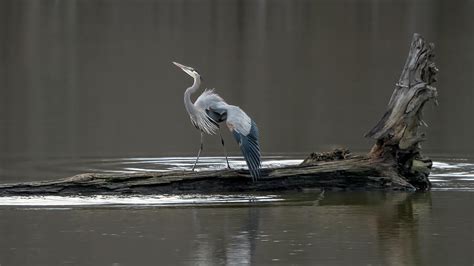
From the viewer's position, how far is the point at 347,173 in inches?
613

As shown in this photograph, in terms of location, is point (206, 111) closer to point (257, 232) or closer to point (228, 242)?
point (257, 232)

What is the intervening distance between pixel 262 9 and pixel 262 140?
4297cm

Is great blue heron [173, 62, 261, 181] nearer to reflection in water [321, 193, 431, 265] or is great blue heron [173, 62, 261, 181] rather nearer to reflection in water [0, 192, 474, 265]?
reflection in water [0, 192, 474, 265]

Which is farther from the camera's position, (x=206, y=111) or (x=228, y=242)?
(x=206, y=111)

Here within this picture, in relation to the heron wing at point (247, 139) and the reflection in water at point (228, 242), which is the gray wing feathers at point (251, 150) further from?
the reflection in water at point (228, 242)

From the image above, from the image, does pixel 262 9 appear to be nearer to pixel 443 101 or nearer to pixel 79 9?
pixel 79 9

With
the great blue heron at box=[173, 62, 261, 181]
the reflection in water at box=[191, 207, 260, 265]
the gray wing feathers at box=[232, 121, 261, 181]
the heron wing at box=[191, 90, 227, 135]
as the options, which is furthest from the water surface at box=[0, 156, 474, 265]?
the heron wing at box=[191, 90, 227, 135]

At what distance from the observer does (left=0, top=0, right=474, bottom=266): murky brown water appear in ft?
41.9

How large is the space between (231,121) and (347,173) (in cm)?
147

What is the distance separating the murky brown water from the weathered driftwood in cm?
17

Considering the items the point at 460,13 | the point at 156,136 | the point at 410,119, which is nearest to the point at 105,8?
the point at 460,13

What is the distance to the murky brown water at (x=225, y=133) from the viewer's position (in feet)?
41.9

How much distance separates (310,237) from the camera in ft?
42.8

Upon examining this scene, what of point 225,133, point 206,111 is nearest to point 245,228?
point 206,111
